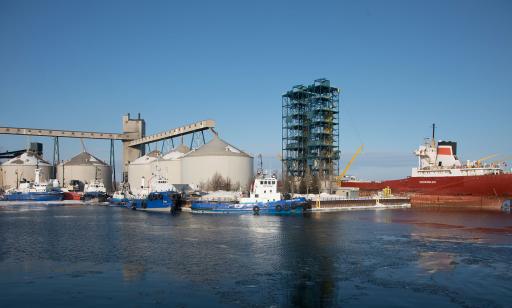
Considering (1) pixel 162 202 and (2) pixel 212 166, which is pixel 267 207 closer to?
(1) pixel 162 202

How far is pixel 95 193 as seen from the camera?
97.4 meters

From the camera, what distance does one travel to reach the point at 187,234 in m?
35.6

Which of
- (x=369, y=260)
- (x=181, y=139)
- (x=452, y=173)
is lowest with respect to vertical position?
(x=369, y=260)

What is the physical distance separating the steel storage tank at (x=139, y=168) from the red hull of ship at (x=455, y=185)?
51.2 metres

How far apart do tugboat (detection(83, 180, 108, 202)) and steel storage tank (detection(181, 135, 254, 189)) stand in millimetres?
16560

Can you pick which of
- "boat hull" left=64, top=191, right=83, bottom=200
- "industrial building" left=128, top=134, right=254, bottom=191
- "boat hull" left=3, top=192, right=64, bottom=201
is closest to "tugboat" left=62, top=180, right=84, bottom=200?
"boat hull" left=64, top=191, right=83, bottom=200

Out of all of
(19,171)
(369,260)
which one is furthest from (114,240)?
(19,171)

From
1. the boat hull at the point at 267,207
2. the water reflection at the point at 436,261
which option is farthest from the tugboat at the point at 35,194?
the water reflection at the point at 436,261

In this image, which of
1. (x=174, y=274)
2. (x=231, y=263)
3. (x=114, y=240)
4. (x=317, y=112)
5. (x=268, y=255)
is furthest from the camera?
(x=317, y=112)

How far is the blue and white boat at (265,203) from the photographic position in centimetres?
5516

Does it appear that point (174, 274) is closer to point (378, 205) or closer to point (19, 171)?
point (378, 205)

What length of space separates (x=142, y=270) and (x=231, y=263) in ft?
14.4

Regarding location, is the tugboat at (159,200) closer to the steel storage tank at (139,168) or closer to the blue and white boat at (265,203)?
the blue and white boat at (265,203)

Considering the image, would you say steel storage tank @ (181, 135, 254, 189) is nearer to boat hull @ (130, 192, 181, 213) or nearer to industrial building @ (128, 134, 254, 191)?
industrial building @ (128, 134, 254, 191)
